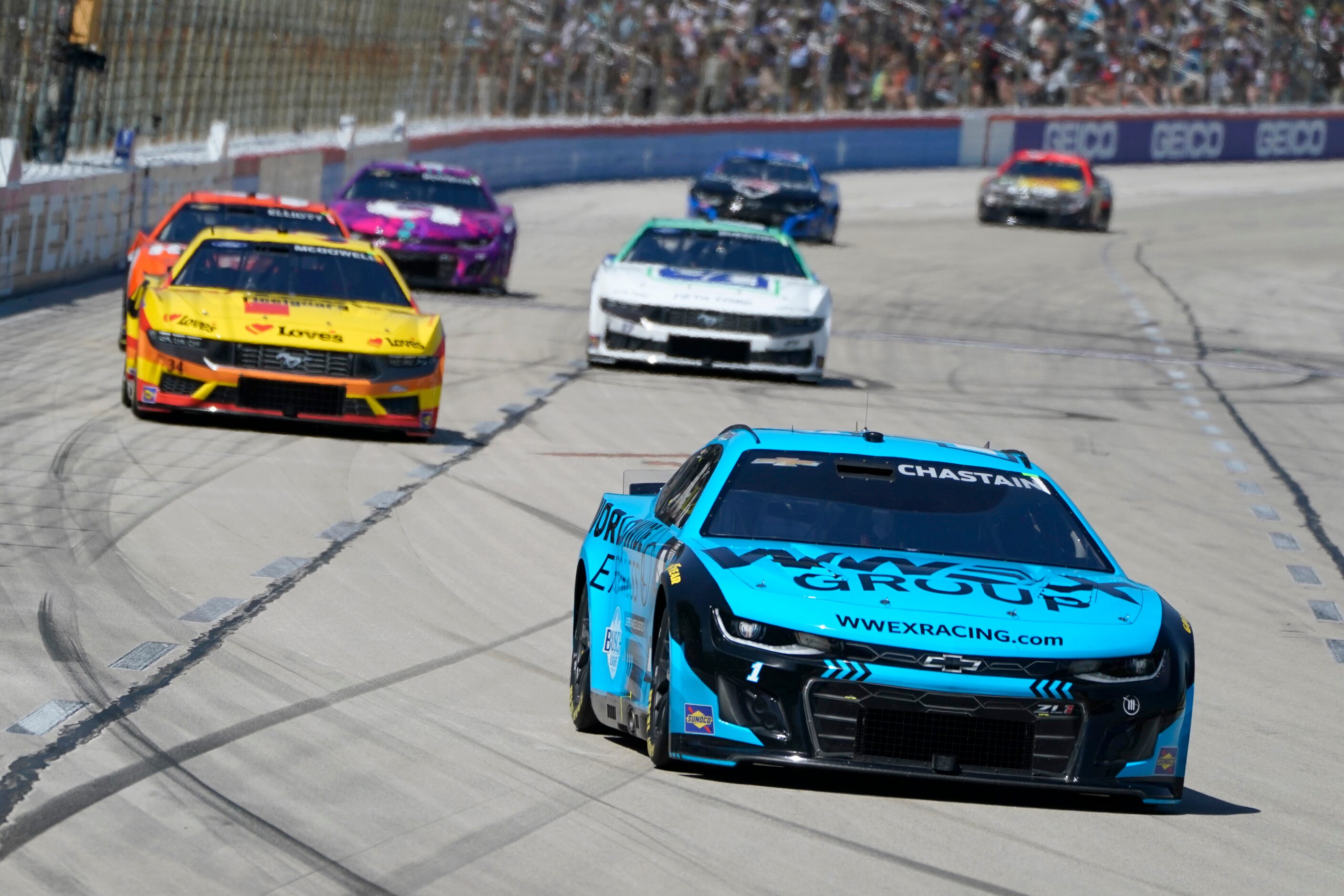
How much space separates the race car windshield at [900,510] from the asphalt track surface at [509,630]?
32.8 inches

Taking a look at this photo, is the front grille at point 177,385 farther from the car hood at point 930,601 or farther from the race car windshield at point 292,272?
the car hood at point 930,601

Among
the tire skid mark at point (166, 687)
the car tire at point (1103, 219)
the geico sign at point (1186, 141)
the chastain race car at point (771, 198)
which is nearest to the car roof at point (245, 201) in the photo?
the tire skid mark at point (166, 687)

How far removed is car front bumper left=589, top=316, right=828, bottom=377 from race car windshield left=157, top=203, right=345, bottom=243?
2.38 meters

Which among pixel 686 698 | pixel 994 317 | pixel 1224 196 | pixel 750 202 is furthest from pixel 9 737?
pixel 1224 196

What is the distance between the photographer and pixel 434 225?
24016mm

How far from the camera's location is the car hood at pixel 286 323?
47.2ft

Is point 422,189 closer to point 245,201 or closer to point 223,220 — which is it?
point 245,201

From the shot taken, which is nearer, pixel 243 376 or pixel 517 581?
pixel 517 581

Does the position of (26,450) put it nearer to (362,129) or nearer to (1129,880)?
(1129,880)

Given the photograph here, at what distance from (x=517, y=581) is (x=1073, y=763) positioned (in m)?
4.25

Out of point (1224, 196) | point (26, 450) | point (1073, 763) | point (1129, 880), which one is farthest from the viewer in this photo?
point (1224, 196)

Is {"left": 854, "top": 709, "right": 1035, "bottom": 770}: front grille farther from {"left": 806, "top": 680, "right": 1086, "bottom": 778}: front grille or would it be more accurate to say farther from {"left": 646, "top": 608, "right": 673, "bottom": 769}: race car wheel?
{"left": 646, "top": 608, "right": 673, "bottom": 769}: race car wheel

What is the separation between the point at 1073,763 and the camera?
21.9 feet

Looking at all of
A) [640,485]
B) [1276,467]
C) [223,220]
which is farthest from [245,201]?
[640,485]
